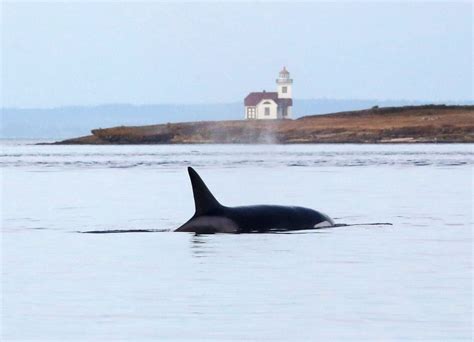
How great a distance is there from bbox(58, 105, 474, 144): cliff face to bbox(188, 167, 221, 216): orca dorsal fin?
5695 inches

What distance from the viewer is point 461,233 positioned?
25.3 meters

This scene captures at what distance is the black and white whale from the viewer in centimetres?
2494

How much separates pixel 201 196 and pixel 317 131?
15888cm

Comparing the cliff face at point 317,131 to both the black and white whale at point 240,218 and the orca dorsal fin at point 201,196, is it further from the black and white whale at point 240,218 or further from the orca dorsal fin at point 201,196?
the orca dorsal fin at point 201,196

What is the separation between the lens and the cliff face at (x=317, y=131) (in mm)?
175500

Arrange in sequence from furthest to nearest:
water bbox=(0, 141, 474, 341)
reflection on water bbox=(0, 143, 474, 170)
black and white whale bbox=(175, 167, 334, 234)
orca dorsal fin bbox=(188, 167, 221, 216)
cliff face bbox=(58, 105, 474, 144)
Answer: cliff face bbox=(58, 105, 474, 144)
reflection on water bbox=(0, 143, 474, 170)
black and white whale bbox=(175, 167, 334, 234)
orca dorsal fin bbox=(188, 167, 221, 216)
water bbox=(0, 141, 474, 341)

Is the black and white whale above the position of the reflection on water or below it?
above

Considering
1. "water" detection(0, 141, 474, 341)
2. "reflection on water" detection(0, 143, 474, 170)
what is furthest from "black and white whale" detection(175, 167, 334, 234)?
"reflection on water" detection(0, 143, 474, 170)

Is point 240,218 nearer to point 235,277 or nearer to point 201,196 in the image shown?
point 201,196

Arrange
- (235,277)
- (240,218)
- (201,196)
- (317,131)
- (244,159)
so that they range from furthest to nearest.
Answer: (317,131)
(244,159)
(240,218)
(201,196)
(235,277)

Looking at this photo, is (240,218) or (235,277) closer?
(235,277)

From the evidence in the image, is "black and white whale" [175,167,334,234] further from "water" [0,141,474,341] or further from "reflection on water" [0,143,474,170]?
"reflection on water" [0,143,474,170]

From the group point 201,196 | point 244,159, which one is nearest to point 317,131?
point 244,159

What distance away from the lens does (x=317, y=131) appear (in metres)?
183
